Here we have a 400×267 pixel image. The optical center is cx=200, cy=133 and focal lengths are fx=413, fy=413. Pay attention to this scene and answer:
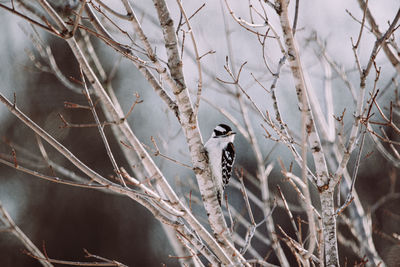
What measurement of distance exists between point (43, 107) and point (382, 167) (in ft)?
37.9

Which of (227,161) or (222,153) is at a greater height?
(222,153)

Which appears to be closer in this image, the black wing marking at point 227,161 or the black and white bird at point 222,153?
the black and white bird at point 222,153

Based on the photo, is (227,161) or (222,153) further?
(227,161)

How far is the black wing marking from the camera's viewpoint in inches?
189

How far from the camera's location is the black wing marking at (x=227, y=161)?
4794 mm

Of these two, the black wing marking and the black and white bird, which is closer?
the black and white bird

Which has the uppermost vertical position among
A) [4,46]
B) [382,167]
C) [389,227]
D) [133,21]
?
[4,46]

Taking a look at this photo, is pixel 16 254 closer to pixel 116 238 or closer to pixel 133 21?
pixel 116 238

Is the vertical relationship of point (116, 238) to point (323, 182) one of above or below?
below

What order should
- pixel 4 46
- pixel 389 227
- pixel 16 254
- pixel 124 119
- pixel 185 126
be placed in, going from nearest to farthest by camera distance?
pixel 124 119 < pixel 185 126 < pixel 389 227 < pixel 16 254 < pixel 4 46

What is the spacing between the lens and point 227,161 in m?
4.86

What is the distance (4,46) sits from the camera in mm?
14766

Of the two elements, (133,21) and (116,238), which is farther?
(116,238)

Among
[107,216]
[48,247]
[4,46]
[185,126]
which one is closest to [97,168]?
[107,216]
